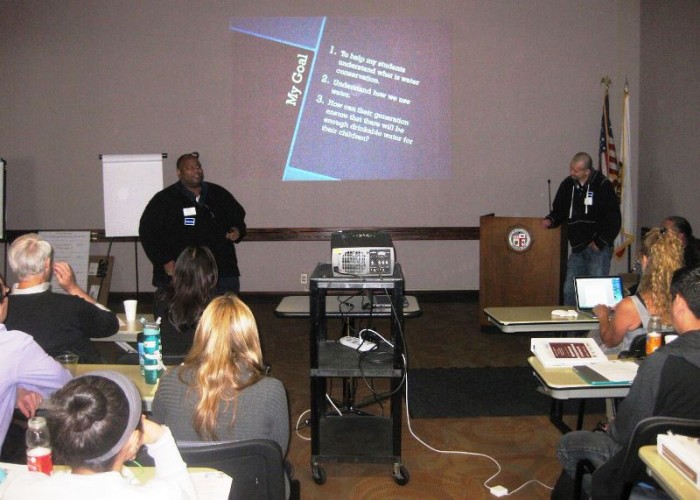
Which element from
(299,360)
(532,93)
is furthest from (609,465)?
(532,93)

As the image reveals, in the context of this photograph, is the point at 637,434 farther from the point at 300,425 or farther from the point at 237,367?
the point at 300,425

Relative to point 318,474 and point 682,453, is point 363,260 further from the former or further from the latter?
point 682,453

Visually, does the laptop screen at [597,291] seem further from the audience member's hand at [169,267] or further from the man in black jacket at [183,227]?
the audience member's hand at [169,267]

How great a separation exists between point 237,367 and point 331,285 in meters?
1.03

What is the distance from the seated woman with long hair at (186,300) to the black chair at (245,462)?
125cm

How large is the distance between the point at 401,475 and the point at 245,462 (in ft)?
Answer: 5.37

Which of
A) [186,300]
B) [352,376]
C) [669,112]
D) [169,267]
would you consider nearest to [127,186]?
[169,267]

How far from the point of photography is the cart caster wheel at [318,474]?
3.33m

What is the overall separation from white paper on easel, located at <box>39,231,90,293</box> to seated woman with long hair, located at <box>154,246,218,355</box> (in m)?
4.49

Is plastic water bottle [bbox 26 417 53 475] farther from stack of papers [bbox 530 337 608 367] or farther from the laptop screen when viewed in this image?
the laptop screen

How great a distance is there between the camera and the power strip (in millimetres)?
3422

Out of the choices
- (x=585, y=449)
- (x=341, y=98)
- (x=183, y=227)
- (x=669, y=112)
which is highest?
(x=341, y=98)

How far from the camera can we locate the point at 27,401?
243 centimetres

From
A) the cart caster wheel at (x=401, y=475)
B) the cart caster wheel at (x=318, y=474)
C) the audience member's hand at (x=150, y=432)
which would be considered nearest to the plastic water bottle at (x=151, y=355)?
the cart caster wheel at (x=318, y=474)
